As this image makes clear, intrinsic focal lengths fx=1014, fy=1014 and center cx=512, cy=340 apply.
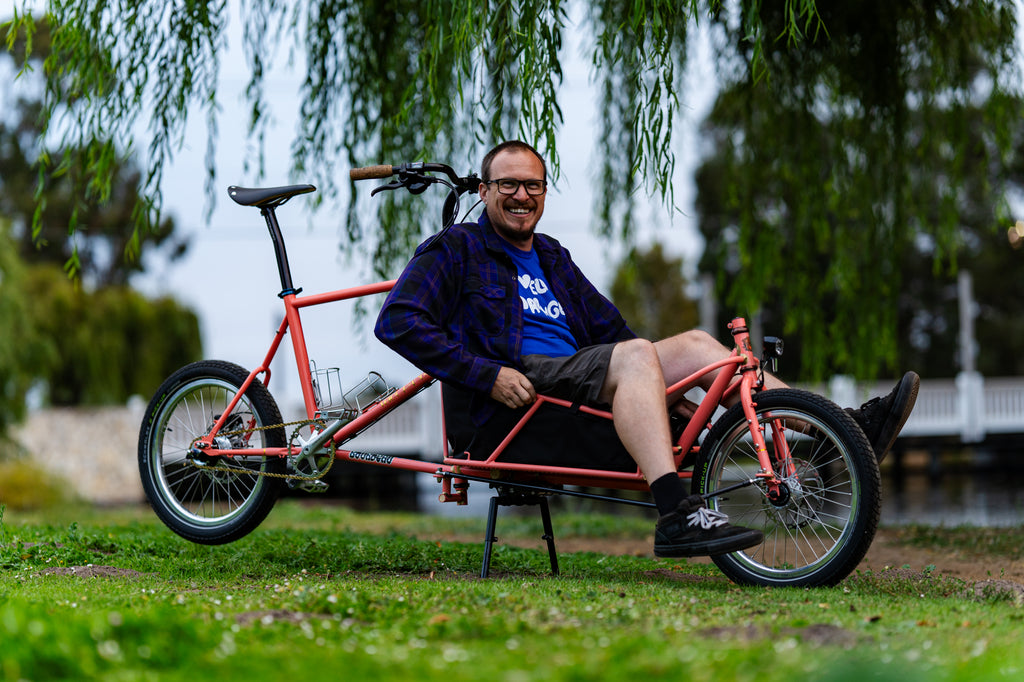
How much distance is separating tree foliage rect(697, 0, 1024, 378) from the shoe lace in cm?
375

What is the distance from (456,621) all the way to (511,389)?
3.71 feet

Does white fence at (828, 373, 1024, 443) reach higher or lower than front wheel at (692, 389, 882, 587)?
lower

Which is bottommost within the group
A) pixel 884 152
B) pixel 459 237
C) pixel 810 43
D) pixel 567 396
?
pixel 567 396

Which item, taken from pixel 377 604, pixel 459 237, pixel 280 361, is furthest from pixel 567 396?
pixel 280 361

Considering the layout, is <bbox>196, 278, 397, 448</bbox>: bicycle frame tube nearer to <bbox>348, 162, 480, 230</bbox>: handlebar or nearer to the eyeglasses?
<bbox>348, 162, 480, 230</bbox>: handlebar

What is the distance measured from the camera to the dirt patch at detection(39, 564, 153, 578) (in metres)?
3.87

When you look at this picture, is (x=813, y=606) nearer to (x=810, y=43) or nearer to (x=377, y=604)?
(x=377, y=604)

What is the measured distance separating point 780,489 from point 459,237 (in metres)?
1.49

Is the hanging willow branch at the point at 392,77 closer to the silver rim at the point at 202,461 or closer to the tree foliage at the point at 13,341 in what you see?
the silver rim at the point at 202,461

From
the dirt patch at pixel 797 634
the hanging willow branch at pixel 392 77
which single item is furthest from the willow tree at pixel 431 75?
the dirt patch at pixel 797 634

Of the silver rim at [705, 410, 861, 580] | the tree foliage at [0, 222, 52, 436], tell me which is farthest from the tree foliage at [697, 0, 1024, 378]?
the tree foliage at [0, 222, 52, 436]

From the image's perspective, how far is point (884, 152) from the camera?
6.81m

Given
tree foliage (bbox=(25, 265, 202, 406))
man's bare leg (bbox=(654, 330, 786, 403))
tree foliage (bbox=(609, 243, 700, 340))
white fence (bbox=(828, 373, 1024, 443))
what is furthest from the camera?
tree foliage (bbox=(609, 243, 700, 340))

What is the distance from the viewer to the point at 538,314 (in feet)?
12.7
